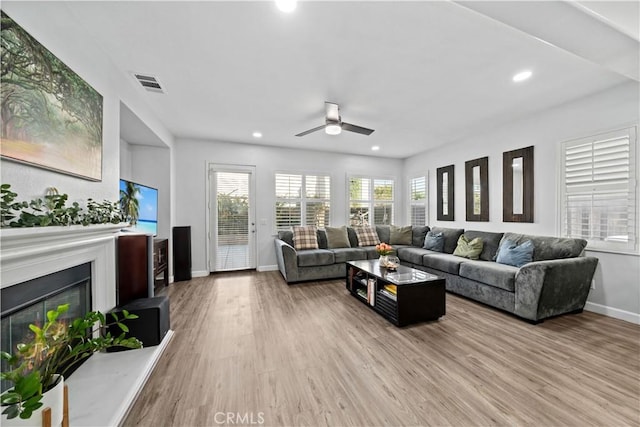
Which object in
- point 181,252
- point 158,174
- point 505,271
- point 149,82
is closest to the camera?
point 149,82

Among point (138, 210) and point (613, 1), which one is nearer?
point (613, 1)

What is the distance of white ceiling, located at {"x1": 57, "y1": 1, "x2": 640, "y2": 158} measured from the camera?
166cm

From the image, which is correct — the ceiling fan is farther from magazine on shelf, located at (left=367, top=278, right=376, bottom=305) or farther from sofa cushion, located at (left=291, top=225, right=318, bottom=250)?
sofa cushion, located at (left=291, top=225, right=318, bottom=250)

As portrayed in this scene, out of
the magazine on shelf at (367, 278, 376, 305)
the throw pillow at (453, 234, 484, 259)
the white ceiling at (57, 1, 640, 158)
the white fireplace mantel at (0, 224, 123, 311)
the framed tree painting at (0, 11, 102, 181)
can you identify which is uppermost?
the white ceiling at (57, 1, 640, 158)

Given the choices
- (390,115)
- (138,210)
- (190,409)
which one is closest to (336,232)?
(390,115)

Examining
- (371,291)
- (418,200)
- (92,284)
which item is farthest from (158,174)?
(418,200)

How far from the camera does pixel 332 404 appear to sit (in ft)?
4.95

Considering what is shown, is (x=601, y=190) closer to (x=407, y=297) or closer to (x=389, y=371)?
(x=407, y=297)

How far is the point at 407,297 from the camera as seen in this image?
2541 mm

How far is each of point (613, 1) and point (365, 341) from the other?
2862 millimetres

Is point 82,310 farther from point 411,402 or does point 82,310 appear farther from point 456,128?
point 456,128

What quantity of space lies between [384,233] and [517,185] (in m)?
2.52

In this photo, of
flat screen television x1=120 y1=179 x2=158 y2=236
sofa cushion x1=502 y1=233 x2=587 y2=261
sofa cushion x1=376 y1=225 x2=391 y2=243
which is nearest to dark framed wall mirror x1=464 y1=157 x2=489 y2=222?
sofa cushion x1=502 y1=233 x2=587 y2=261

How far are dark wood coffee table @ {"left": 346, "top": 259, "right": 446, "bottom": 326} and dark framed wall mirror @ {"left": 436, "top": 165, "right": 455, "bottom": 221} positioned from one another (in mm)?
2550
